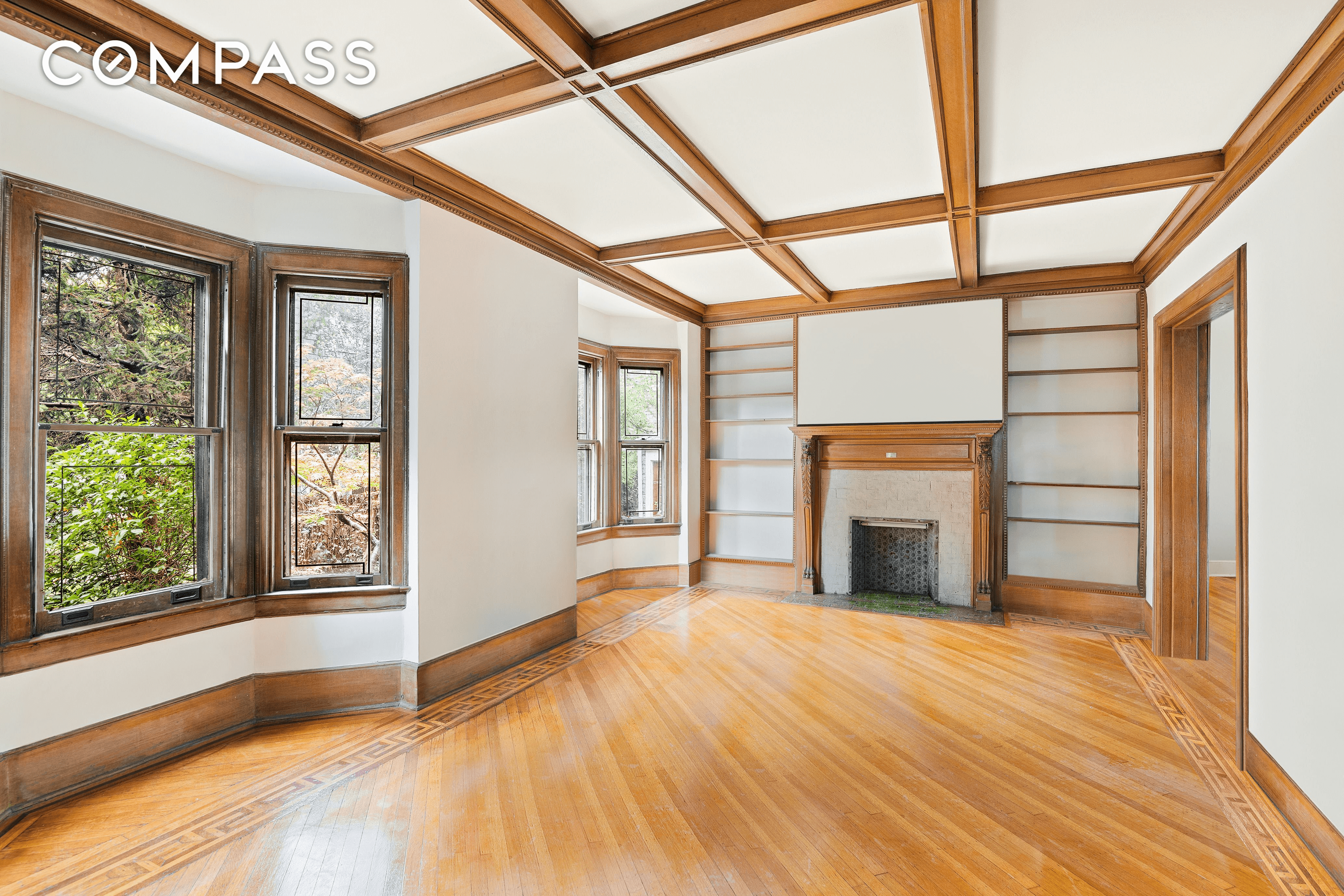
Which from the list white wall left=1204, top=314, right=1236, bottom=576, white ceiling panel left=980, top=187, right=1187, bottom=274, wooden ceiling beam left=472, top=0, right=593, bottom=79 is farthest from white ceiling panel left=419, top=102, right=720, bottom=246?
white wall left=1204, top=314, right=1236, bottom=576

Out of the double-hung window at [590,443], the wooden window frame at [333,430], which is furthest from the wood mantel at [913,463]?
the wooden window frame at [333,430]

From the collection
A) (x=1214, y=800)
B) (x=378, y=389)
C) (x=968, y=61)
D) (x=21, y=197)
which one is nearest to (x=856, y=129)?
(x=968, y=61)

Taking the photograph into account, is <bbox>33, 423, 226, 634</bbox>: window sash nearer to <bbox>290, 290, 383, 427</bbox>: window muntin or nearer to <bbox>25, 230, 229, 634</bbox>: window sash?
<bbox>25, 230, 229, 634</bbox>: window sash

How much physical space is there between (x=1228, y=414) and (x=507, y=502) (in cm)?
807

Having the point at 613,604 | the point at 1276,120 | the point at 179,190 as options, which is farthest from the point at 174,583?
the point at 1276,120

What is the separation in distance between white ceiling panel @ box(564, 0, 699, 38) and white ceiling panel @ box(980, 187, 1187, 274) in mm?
2536

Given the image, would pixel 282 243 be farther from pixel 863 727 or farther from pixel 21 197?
pixel 863 727

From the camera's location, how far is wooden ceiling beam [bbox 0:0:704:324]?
81.7 inches

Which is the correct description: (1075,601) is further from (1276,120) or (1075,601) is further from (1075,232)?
(1276,120)

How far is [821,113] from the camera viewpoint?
2.74m

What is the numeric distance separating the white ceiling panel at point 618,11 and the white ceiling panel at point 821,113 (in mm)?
270

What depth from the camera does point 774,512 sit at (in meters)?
6.55

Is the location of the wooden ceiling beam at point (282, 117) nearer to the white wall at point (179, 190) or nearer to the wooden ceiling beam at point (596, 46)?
the white wall at point (179, 190)

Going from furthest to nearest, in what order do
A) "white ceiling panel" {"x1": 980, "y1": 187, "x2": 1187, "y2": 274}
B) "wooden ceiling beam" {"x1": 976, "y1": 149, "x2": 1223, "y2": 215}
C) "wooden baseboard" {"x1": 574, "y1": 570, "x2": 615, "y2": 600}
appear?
1. "wooden baseboard" {"x1": 574, "y1": 570, "x2": 615, "y2": 600}
2. "white ceiling panel" {"x1": 980, "y1": 187, "x2": 1187, "y2": 274}
3. "wooden ceiling beam" {"x1": 976, "y1": 149, "x2": 1223, "y2": 215}
